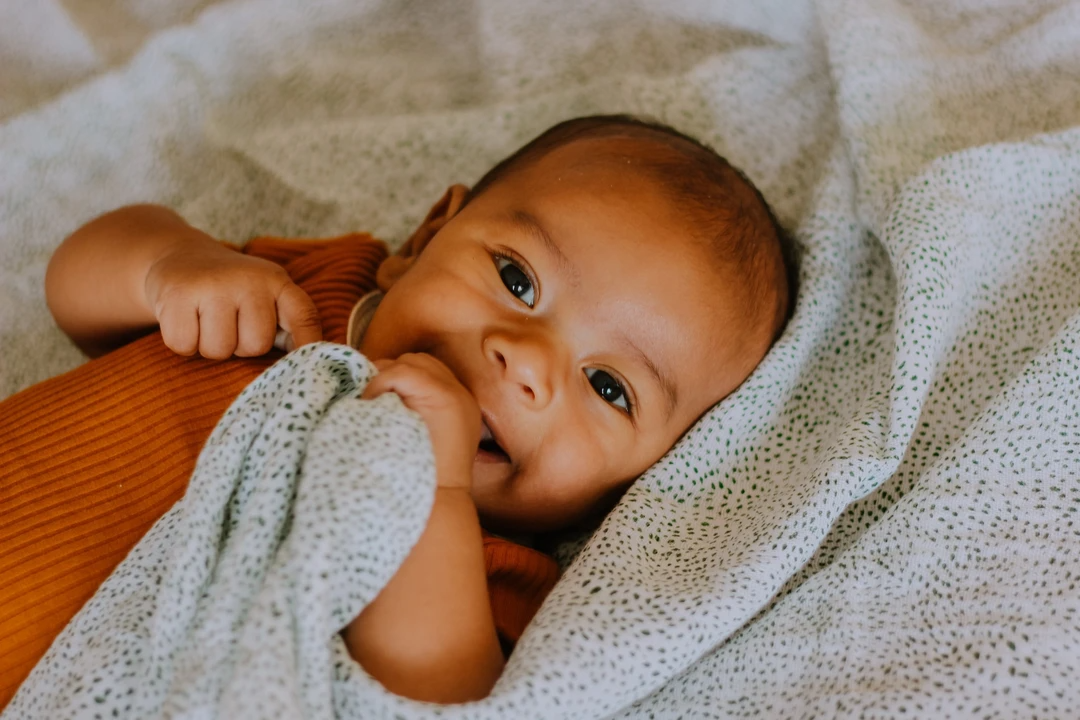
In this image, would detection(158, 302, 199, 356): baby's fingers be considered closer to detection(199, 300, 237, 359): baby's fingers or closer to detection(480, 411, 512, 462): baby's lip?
detection(199, 300, 237, 359): baby's fingers

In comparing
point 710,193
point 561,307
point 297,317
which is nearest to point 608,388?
point 561,307

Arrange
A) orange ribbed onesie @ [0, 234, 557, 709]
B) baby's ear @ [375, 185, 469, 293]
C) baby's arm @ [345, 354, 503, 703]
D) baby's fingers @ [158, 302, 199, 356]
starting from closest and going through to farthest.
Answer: baby's arm @ [345, 354, 503, 703] < orange ribbed onesie @ [0, 234, 557, 709] < baby's fingers @ [158, 302, 199, 356] < baby's ear @ [375, 185, 469, 293]

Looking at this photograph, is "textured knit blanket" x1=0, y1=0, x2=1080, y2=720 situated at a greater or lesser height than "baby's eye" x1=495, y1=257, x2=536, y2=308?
lesser

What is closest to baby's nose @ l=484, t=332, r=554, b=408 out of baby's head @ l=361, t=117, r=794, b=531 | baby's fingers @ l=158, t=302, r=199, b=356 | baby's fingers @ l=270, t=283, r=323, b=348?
baby's head @ l=361, t=117, r=794, b=531

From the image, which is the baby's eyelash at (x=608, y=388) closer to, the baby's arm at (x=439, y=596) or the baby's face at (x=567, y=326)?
the baby's face at (x=567, y=326)

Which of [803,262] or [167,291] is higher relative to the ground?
[167,291]

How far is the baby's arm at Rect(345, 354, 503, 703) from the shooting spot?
778 mm

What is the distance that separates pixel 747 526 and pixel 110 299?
2.64 ft

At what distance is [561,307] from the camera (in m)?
1.01

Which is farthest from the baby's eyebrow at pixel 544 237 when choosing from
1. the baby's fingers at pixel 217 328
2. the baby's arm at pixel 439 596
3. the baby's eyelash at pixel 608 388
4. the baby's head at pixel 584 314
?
the baby's fingers at pixel 217 328

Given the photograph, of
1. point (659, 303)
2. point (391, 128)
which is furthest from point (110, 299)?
point (659, 303)

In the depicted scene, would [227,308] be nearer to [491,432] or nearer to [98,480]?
[98,480]

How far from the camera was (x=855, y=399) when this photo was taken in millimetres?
1127

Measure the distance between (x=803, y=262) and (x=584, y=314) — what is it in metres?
0.36
